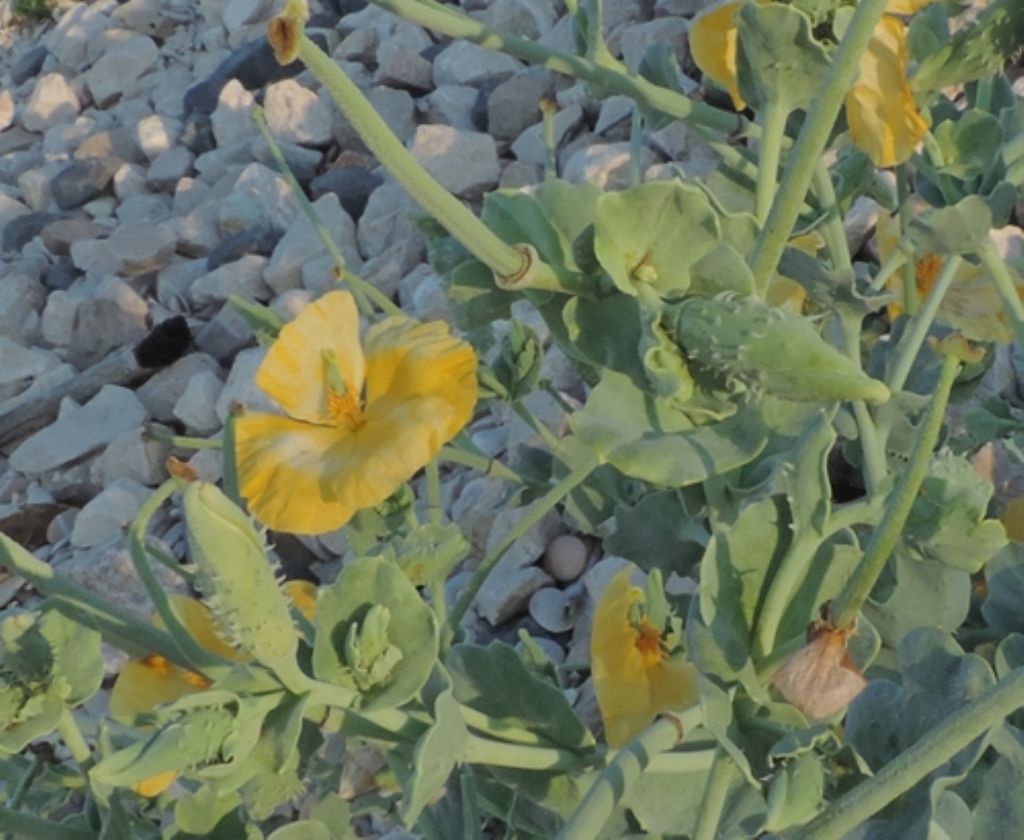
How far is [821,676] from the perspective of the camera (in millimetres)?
633

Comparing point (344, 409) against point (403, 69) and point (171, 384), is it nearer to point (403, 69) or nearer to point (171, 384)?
point (171, 384)

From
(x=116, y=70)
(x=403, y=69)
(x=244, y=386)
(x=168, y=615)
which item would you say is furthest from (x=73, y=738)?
(x=116, y=70)

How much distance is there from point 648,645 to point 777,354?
301 millimetres

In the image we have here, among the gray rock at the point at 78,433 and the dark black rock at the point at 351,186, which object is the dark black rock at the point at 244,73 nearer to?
the dark black rock at the point at 351,186

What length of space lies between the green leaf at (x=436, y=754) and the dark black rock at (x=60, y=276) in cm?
219

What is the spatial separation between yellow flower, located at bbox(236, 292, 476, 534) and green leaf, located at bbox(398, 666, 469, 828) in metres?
0.11

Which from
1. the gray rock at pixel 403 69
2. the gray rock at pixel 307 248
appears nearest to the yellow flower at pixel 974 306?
the gray rock at pixel 307 248

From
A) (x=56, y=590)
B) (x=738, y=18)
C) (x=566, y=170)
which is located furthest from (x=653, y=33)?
(x=56, y=590)

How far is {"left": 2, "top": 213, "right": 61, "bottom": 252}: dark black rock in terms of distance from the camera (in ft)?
9.29

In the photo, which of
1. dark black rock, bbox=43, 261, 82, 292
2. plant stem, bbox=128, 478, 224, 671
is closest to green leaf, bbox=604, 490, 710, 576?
plant stem, bbox=128, 478, 224, 671

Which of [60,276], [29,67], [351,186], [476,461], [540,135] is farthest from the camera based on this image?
[29,67]

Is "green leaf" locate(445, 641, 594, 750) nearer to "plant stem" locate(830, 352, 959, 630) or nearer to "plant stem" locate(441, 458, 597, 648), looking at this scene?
"plant stem" locate(441, 458, 597, 648)

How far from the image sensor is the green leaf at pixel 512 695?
0.73 meters

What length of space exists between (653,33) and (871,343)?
108cm
